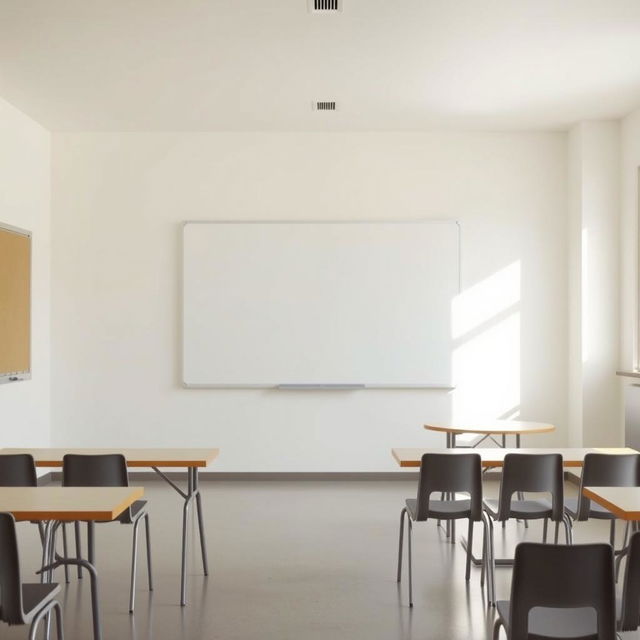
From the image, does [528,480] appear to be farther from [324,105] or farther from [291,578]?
[324,105]

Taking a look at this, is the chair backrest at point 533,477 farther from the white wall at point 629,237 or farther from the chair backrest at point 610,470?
the white wall at point 629,237

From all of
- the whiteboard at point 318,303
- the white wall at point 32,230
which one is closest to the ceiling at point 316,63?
the white wall at point 32,230

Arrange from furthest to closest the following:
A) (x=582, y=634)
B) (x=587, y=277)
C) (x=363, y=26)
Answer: (x=587, y=277) → (x=363, y=26) → (x=582, y=634)

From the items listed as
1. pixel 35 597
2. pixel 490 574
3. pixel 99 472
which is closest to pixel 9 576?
pixel 35 597

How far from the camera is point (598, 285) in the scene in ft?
24.0

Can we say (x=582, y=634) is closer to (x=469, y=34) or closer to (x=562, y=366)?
(x=469, y=34)

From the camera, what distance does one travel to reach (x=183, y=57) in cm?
568

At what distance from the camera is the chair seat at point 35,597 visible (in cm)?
269

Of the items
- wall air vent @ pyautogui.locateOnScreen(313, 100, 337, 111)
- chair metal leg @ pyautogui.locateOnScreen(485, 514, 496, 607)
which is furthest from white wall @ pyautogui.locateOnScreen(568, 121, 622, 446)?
chair metal leg @ pyautogui.locateOnScreen(485, 514, 496, 607)

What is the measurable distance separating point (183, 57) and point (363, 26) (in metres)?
1.43

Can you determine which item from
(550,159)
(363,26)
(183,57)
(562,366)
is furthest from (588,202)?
(183,57)

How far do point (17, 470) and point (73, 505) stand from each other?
1052mm

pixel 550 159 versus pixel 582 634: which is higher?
pixel 550 159

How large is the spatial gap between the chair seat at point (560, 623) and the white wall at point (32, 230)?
5159 millimetres
